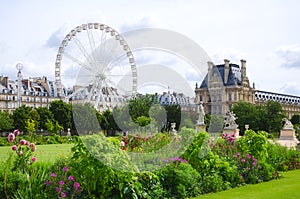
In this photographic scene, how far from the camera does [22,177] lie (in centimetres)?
666

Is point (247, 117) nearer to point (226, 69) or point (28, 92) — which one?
point (226, 69)

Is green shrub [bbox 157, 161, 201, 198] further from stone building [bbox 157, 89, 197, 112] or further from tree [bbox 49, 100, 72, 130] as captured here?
tree [bbox 49, 100, 72, 130]

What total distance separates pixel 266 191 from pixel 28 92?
73.2 m

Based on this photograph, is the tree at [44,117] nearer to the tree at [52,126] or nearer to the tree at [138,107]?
the tree at [52,126]

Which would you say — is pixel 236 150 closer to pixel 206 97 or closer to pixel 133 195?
pixel 133 195

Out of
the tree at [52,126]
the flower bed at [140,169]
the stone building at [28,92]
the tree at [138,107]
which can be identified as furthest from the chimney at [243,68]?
the flower bed at [140,169]

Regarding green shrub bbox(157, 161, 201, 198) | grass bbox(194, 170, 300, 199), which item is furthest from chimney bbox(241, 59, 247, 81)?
green shrub bbox(157, 161, 201, 198)

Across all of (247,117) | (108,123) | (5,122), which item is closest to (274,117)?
(247,117)

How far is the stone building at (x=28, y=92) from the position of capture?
73250mm

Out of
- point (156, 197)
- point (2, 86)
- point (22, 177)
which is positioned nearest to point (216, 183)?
point (156, 197)

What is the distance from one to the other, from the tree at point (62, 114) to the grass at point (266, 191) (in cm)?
4674

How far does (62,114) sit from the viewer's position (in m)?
55.3

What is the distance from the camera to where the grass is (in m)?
8.09

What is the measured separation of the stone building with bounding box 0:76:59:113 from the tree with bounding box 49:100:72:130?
20489 millimetres
